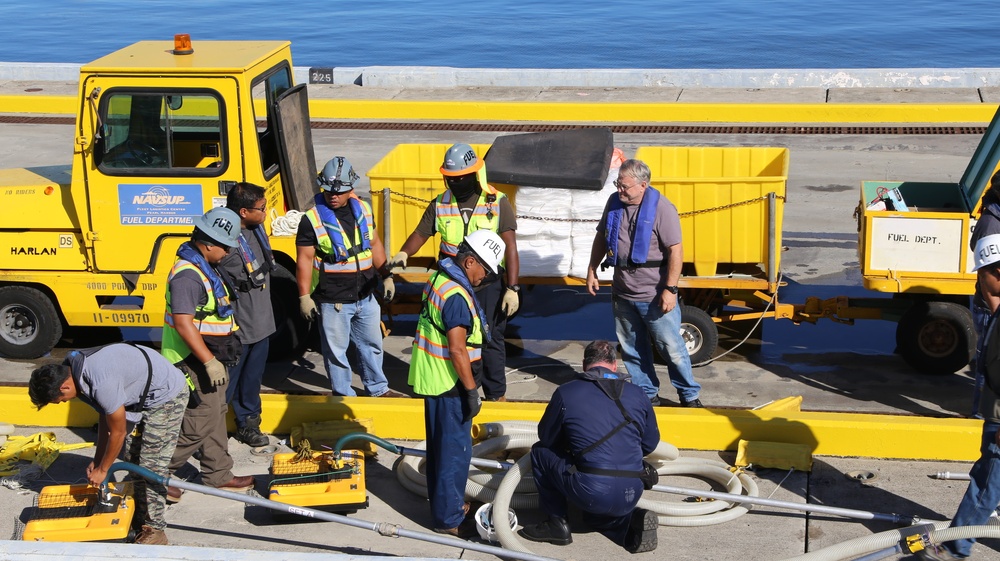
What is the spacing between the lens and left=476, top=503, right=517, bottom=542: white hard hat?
5941 millimetres

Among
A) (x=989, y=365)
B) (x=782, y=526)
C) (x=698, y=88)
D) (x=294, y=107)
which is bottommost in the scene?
(x=782, y=526)

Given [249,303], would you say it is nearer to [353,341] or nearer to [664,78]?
[353,341]

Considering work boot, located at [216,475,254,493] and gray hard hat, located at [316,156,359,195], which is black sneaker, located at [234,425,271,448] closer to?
work boot, located at [216,475,254,493]

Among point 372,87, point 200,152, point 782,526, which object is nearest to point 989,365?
Result: point 782,526

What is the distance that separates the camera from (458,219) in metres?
7.37

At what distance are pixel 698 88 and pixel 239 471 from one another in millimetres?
13445

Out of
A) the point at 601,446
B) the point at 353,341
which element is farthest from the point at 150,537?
the point at 601,446

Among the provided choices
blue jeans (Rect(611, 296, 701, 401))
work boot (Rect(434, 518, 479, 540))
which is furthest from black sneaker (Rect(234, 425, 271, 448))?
blue jeans (Rect(611, 296, 701, 401))

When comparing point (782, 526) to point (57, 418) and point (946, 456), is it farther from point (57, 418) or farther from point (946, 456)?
point (57, 418)

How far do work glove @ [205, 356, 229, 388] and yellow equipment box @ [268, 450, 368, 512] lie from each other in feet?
1.96

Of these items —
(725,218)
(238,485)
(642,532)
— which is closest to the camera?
(642,532)

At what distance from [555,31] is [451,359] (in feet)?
150

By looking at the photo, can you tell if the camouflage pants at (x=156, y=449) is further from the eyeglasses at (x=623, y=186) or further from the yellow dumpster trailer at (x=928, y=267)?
the yellow dumpster trailer at (x=928, y=267)

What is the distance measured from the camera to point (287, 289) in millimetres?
8391
